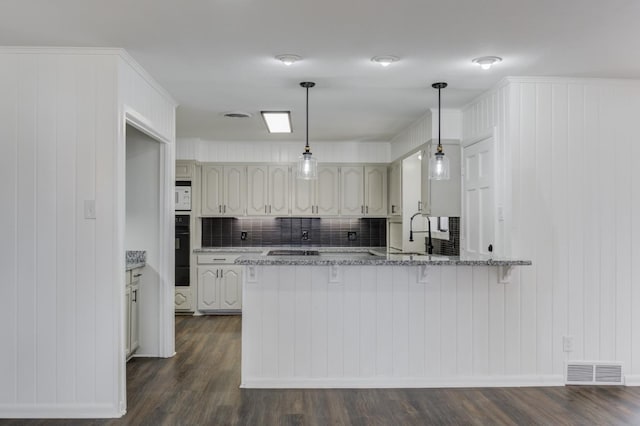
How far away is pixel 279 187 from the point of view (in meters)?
6.95

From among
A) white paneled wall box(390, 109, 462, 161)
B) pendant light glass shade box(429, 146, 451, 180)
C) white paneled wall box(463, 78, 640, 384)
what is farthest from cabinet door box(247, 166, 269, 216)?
white paneled wall box(463, 78, 640, 384)

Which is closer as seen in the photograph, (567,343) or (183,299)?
(567,343)

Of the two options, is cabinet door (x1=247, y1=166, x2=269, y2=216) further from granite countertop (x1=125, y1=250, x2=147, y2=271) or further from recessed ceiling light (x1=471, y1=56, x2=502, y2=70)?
recessed ceiling light (x1=471, y1=56, x2=502, y2=70)

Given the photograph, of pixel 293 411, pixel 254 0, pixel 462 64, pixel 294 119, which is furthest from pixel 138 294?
pixel 462 64

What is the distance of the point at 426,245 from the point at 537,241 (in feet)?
7.72

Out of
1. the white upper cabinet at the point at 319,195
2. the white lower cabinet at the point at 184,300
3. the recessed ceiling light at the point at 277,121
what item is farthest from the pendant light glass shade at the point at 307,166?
the white lower cabinet at the point at 184,300

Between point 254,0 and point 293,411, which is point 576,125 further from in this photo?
point 293,411

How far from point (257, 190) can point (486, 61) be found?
→ 4226mm

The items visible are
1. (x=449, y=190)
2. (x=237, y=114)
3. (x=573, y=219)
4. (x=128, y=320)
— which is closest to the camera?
(x=573, y=219)

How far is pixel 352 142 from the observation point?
6.98 m

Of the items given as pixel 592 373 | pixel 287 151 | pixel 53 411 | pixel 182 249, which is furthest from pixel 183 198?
pixel 592 373

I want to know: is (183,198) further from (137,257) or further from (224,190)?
(137,257)

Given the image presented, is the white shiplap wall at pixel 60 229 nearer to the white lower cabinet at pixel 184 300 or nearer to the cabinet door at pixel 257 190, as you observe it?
the white lower cabinet at pixel 184 300

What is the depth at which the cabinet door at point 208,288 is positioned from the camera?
6.66 metres
